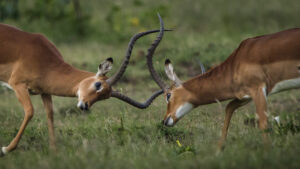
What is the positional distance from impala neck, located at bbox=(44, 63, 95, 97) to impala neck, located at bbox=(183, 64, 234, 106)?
1.22m

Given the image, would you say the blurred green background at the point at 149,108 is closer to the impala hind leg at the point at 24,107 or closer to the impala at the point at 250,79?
the impala hind leg at the point at 24,107

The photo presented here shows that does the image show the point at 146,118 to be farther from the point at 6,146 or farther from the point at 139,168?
the point at 139,168

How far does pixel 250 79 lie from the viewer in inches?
207

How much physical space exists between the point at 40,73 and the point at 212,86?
2.01 m

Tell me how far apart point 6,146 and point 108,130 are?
3.89 feet

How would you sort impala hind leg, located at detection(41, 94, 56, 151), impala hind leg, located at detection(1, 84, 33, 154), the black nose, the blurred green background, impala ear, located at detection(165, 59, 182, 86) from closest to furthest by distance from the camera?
the blurred green background
the black nose
impala hind leg, located at detection(1, 84, 33, 154)
impala ear, located at detection(165, 59, 182, 86)
impala hind leg, located at detection(41, 94, 56, 151)

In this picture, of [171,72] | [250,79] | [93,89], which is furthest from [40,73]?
[250,79]

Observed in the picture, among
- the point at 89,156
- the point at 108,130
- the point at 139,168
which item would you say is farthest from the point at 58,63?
the point at 139,168

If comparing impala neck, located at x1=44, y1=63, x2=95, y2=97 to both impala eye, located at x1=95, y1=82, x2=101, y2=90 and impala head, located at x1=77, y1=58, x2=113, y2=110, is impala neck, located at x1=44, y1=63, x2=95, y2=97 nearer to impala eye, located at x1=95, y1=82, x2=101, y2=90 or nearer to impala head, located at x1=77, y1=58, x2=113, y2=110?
impala head, located at x1=77, y1=58, x2=113, y2=110

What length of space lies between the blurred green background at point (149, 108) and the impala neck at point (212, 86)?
424 mm

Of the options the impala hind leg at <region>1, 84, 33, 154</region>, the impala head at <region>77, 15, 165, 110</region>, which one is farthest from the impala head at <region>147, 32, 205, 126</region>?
the impala hind leg at <region>1, 84, 33, 154</region>

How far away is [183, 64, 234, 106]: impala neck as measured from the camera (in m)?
5.46

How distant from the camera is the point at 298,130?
18.0ft

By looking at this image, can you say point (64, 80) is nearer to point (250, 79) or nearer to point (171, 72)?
point (171, 72)
